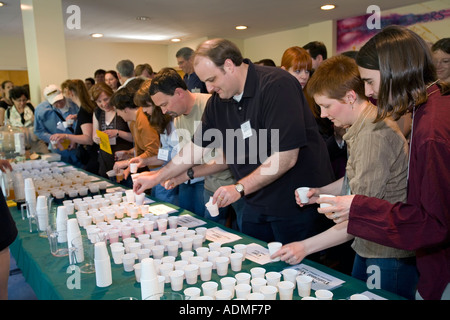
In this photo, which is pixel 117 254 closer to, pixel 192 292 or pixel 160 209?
pixel 192 292

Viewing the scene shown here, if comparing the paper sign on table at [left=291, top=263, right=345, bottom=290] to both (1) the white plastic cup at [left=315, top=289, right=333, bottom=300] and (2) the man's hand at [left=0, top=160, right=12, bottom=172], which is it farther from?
(2) the man's hand at [left=0, top=160, right=12, bottom=172]

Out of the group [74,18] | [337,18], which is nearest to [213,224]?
[74,18]

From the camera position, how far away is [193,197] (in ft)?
9.03

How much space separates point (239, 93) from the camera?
187 centimetres

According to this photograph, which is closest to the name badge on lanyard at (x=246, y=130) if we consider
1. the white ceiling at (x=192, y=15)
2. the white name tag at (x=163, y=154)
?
the white name tag at (x=163, y=154)

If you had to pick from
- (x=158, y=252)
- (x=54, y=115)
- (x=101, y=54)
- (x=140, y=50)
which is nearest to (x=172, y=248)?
(x=158, y=252)

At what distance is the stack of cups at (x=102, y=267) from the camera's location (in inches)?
50.9

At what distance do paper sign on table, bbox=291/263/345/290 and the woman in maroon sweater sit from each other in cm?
21

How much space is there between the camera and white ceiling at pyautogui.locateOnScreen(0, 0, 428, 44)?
5590mm

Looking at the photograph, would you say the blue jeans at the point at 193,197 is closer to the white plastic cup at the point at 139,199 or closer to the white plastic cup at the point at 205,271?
the white plastic cup at the point at 139,199

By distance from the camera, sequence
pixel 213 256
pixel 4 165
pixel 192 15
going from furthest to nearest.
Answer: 1. pixel 192 15
2. pixel 4 165
3. pixel 213 256

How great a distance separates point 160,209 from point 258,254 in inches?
34.2

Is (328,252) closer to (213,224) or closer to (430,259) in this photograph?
(213,224)
